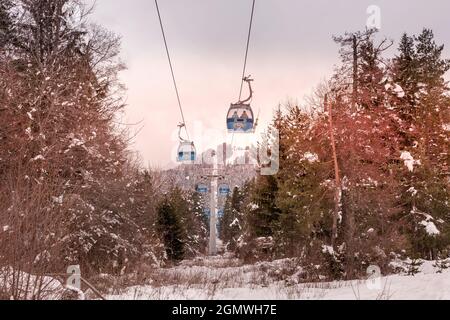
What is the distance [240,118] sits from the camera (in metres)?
25.8

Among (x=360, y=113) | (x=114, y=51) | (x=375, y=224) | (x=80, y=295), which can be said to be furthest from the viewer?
(x=114, y=51)

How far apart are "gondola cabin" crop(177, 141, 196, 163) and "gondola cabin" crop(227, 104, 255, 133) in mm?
11945

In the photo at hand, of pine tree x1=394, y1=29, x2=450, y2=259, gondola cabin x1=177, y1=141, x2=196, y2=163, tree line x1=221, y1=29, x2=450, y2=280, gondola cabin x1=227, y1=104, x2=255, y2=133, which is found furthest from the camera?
gondola cabin x1=177, y1=141, x2=196, y2=163

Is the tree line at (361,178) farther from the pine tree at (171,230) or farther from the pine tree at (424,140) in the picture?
the pine tree at (171,230)

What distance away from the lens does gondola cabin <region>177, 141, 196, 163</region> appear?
3753 cm

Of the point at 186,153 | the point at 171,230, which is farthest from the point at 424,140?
the point at 171,230

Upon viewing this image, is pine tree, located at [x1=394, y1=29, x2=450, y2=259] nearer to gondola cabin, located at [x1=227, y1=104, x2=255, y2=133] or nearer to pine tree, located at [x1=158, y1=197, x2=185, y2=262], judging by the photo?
gondola cabin, located at [x1=227, y1=104, x2=255, y2=133]

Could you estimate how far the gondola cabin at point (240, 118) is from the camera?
84.6 feet

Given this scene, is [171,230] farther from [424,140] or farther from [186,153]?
[424,140]

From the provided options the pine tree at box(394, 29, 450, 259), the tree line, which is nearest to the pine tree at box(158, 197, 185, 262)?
the tree line
